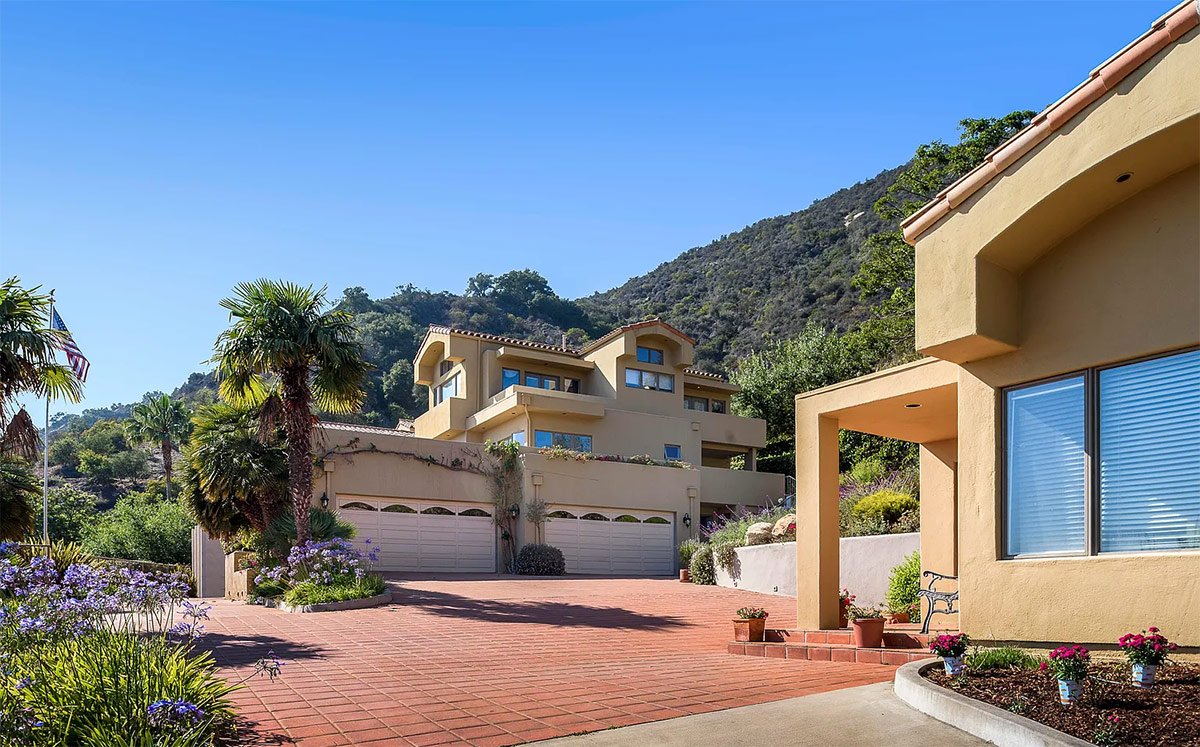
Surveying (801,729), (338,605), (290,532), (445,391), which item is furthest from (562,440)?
(801,729)

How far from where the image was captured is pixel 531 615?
14594mm

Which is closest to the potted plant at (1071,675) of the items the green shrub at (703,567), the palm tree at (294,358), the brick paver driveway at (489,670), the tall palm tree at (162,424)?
the brick paver driveway at (489,670)

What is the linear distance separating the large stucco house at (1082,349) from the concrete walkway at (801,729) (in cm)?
228

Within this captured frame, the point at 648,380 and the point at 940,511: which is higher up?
the point at 648,380

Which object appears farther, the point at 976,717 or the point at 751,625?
the point at 751,625

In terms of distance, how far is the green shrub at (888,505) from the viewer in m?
17.2

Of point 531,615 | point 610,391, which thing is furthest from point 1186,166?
point 610,391

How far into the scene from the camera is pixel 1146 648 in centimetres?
642

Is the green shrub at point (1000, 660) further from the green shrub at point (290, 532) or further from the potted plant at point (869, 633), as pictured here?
the green shrub at point (290, 532)

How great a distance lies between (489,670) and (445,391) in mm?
28275

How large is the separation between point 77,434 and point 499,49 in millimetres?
68880

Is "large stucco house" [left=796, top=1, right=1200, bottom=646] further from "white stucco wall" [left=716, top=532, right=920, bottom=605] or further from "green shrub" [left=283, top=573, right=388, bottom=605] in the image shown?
"green shrub" [left=283, top=573, right=388, bottom=605]

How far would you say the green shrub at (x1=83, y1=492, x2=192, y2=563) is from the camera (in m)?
32.0

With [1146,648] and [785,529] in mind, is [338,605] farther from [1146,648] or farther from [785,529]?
[1146,648]
